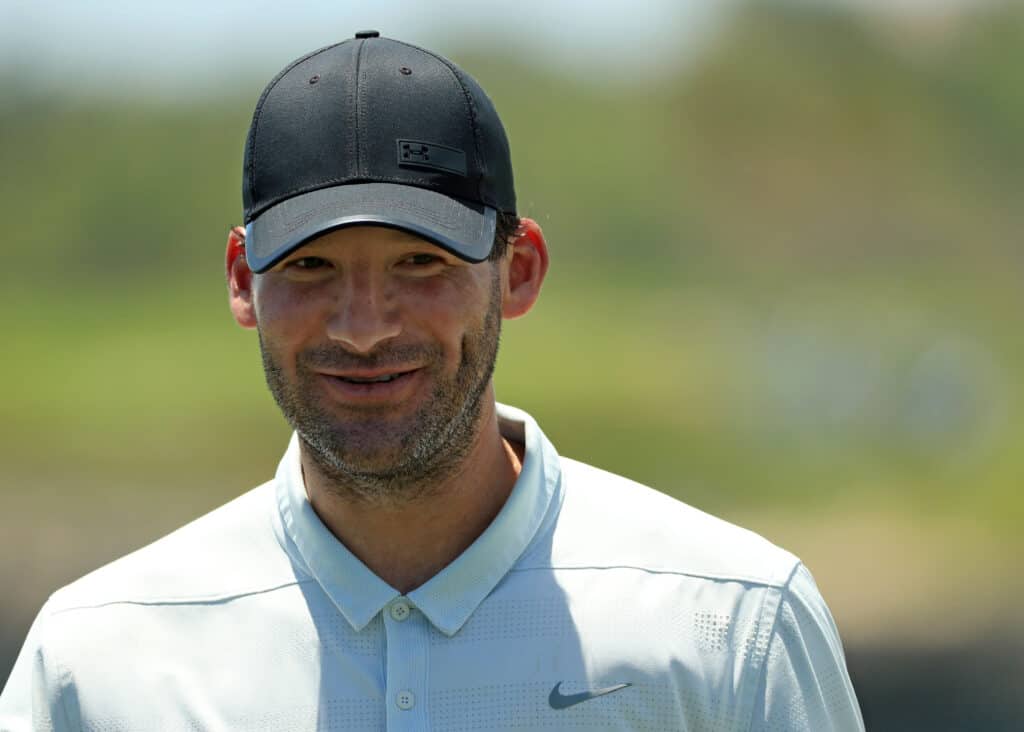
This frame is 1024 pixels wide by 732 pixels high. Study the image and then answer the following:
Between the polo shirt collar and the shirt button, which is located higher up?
the polo shirt collar

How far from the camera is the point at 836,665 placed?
2.36 meters

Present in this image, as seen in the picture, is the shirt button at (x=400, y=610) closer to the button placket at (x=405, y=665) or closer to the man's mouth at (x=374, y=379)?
the button placket at (x=405, y=665)

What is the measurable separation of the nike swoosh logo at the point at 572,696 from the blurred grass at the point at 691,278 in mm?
13372

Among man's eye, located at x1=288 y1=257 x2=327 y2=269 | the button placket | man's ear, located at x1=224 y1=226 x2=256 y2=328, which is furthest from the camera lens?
man's ear, located at x1=224 y1=226 x2=256 y2=328

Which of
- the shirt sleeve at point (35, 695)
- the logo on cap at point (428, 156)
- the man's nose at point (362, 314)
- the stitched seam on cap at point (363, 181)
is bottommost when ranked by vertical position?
the shirt sleeve at point (35, 695)

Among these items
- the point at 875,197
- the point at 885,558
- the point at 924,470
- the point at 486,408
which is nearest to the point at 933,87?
the point at 875,197

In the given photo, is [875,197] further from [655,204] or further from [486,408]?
[486,408]

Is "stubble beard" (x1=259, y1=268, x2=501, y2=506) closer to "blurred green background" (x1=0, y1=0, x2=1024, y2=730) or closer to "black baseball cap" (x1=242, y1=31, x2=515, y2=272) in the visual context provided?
"black baseball cap" (x1=242, y1=31, x2=515, y2=272)

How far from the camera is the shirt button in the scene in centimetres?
232

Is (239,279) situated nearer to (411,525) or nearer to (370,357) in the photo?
(370,357)

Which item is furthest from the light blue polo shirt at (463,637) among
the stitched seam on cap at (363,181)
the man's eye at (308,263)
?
the stitched seam on cap at (363,181)

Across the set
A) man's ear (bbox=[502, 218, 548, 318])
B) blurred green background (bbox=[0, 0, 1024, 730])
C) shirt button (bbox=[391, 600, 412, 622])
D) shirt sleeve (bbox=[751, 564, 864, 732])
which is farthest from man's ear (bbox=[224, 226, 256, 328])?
blurred green background (bbox=[0, 0, 1024, 730])

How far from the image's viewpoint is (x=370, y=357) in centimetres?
230

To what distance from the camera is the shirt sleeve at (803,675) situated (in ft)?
7.43
